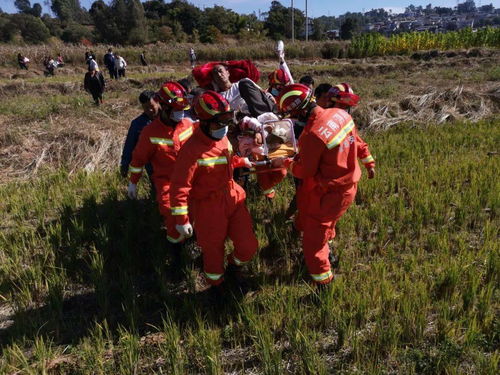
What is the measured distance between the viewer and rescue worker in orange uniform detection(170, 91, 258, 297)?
2.50m

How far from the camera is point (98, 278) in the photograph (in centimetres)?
303

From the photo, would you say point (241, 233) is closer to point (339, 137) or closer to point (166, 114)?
point (339, 137)

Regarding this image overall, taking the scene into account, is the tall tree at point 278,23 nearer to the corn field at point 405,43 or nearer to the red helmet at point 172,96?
the corn field at point 405,43

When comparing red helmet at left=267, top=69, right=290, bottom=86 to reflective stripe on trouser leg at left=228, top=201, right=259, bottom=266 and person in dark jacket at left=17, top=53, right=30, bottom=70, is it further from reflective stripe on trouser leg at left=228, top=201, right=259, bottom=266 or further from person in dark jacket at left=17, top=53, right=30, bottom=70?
person in dark jacket at left=17, top=53, right=30, bottom=70

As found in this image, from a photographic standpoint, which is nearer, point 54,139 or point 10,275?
point 10,275

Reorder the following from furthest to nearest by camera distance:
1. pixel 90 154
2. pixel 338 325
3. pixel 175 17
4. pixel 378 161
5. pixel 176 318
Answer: pixel 175 17, pixel 90 154, pixel 378 161, pixel 176 318, pixel 338 325

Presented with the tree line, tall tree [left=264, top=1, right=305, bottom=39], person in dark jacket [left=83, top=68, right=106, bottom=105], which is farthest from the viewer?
tall tree [left=264, top=1, right=305, bottom=39]

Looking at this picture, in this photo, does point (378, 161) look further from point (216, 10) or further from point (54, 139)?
point (216, 10)

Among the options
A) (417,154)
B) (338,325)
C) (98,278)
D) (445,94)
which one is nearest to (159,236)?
(98,278)

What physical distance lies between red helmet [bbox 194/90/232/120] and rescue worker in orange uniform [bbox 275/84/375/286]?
0.46 metres

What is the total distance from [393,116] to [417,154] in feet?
8.57

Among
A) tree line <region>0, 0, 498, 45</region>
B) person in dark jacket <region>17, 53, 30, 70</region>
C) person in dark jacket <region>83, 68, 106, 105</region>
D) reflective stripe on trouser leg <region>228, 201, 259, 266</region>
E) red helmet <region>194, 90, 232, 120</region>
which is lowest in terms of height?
reflective stripe on trouser leg <region>228, 201, 259, 266</region>

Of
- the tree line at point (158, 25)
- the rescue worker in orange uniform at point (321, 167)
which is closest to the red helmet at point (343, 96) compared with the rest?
the rescue worker in orange uniform at point (321, 167)

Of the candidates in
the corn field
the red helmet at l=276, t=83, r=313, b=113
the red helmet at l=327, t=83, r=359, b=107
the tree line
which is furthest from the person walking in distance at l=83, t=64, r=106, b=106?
the tree line
